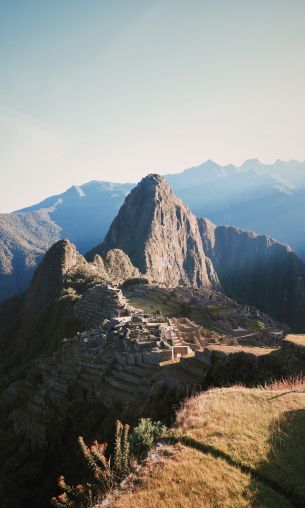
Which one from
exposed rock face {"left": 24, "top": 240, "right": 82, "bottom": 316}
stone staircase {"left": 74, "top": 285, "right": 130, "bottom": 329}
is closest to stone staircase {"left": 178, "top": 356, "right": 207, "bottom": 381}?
stone staircase {"left": 74, "top": 285, "right": 130, "bottom": 329}

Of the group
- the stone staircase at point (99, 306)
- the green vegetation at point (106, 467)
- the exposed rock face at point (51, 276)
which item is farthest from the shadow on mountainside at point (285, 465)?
the exposed rock face at point (51, 276)

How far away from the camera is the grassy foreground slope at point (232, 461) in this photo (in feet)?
23.8

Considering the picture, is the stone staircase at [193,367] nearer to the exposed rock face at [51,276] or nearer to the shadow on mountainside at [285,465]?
the shadow on mountainside at [285,465]

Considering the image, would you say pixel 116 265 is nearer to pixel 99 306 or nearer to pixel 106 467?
pixel 99 306

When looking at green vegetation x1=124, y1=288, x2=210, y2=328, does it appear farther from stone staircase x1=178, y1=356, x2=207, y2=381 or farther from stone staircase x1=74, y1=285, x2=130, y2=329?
stone staircase x1=178, y1=356, x2=207, y2=381

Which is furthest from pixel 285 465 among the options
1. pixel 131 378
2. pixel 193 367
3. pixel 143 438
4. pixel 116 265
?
pixel 116 265

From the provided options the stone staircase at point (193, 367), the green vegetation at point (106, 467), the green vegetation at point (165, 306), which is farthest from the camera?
the green vegetation at point (165, 306)

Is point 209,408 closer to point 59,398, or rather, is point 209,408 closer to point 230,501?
point 230,501

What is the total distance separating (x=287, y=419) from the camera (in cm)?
991

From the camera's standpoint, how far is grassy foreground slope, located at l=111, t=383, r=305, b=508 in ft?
23.8

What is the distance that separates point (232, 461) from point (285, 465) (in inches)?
44.5

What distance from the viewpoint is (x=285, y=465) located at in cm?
809

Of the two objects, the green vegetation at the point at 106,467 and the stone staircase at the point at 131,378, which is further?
the stone staircase at the point at 131,378

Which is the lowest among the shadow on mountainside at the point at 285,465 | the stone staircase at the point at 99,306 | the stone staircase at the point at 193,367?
the stone staircase at the point at 99,306
